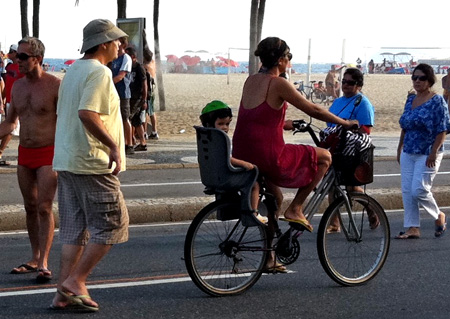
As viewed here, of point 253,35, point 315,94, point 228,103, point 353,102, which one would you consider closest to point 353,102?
point 353,102

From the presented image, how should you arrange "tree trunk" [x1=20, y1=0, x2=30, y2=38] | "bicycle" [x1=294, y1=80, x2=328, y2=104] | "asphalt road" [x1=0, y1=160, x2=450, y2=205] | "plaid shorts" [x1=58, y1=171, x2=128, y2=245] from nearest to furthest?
"plaid shorts" [x1=58, y1=171, x2=128, y2=245] < "asphalt road" [x1=0, y1=160, x2=450, y2=205] < "tree trunk" [x1=20, y1=0, x2=30, y2=38] < "bicycle" [x1=294, y1=80, x2=328, y2=104]

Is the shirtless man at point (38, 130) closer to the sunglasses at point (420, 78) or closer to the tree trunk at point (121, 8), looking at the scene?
the sunglasses at point (420, 78)

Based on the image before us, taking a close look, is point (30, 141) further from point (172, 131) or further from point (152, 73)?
point (172, 131)

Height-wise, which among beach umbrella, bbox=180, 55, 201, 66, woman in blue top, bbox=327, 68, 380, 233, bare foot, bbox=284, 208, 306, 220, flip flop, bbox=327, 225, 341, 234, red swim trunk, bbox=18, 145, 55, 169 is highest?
woman in blue top, bbox=327, 68, 380, 233

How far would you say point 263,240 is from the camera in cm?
689

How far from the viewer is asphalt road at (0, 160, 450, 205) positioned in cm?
1192

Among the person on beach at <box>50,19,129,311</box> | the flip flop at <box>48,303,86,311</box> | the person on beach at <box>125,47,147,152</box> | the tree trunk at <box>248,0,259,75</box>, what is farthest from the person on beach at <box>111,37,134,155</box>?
the tree trunk at <box>248,0,259,75</box>

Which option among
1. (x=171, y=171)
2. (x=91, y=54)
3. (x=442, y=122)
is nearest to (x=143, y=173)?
(x=171, y=171)

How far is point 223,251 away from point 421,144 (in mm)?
3158

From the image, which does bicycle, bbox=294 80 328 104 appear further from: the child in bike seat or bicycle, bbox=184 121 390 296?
the child in bike seat

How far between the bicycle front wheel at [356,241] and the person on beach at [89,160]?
172 centimetres

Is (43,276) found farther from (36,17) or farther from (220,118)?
(36,17)

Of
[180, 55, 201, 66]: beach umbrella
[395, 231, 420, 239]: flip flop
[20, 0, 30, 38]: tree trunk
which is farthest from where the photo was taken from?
[180, 55, 201, 66]: beach umbrella

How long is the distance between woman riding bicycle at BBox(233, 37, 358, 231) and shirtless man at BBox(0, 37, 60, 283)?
1416 mm
